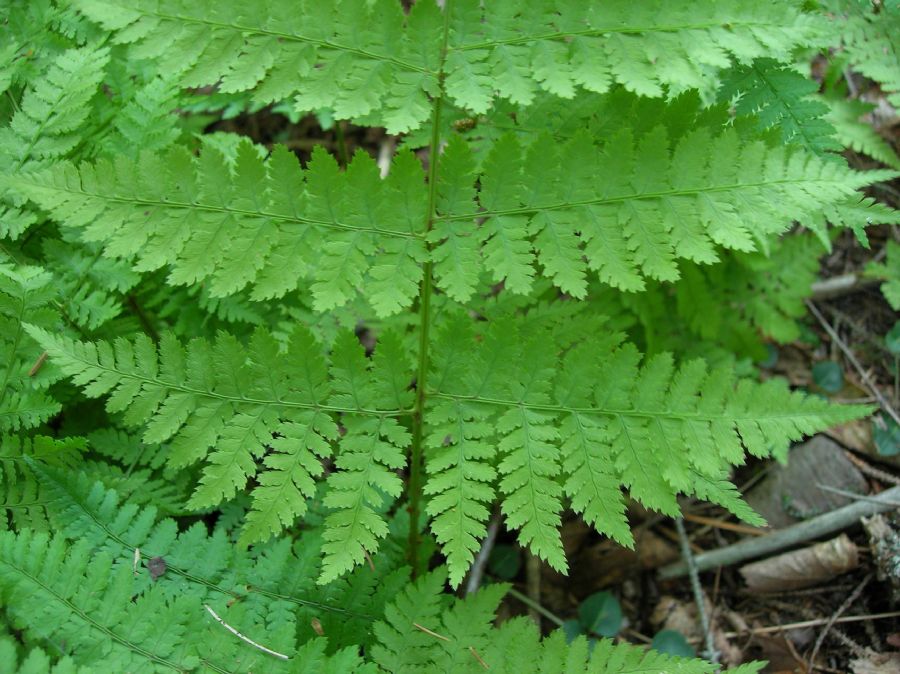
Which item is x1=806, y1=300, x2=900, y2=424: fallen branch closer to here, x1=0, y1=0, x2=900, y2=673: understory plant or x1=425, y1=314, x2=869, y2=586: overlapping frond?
x1=0, y1=0, x2=900, y2=673: understory plant

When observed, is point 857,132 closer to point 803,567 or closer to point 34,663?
point 803,567

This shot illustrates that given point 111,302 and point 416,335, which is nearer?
point 111,302

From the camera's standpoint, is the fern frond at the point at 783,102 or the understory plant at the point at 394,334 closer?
the understory plant at the point at 394,334

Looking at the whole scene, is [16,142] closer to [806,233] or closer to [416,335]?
[416,335]

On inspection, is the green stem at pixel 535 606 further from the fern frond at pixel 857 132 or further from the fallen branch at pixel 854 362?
the fern frond at pixel 857 132

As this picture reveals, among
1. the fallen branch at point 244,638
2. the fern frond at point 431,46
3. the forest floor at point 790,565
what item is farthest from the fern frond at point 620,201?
the forest floor at point 790,565

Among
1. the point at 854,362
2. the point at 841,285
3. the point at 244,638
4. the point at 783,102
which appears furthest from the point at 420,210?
the point at 841,285

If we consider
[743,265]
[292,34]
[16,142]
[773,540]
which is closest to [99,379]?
[16,142]
